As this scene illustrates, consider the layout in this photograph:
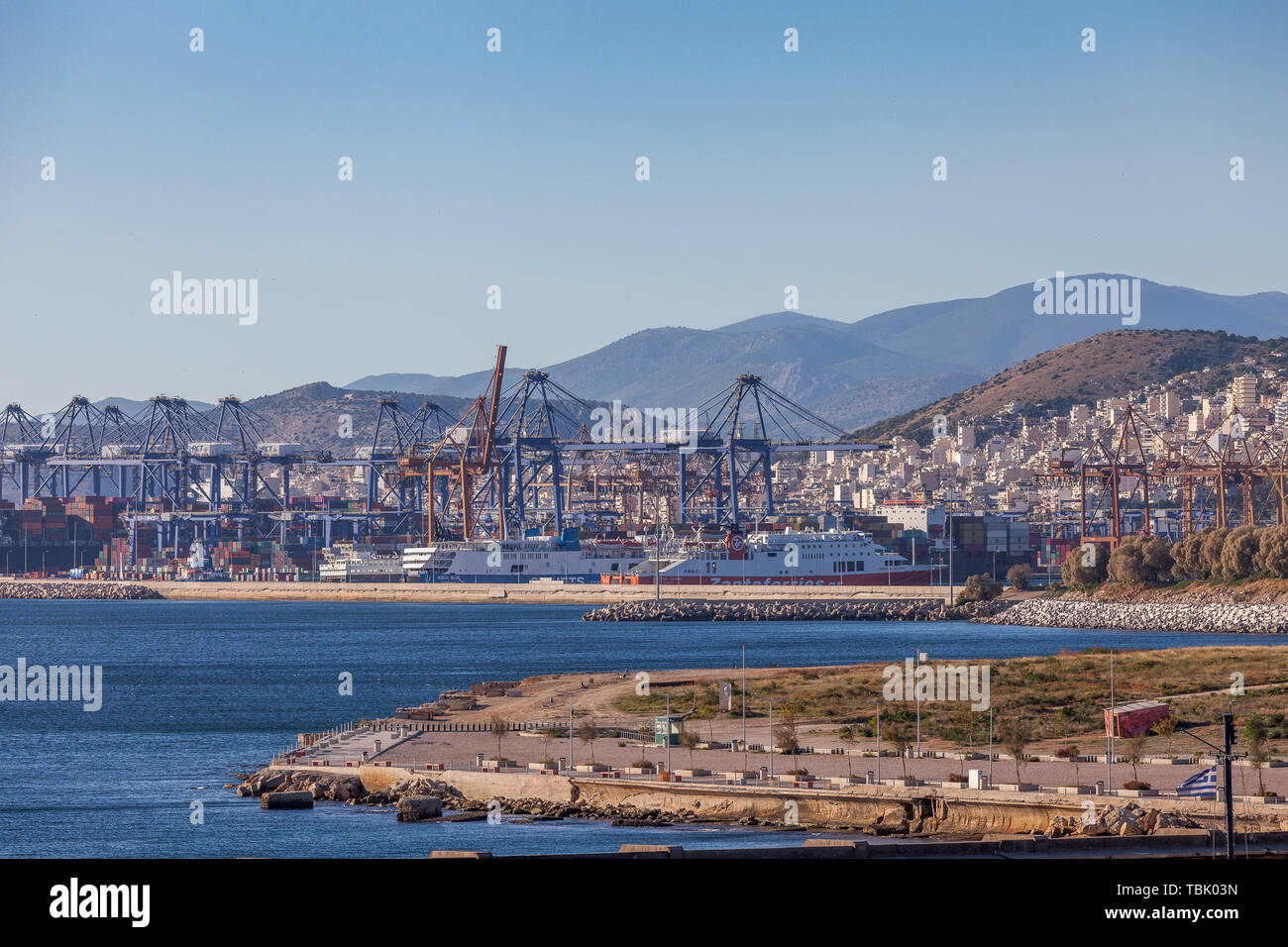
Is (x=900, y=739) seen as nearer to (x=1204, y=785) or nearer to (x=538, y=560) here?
(x=1204, y=785)

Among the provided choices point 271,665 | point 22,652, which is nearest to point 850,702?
point 271,665

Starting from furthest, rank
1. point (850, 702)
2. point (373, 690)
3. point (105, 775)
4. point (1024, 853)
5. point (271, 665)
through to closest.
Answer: point (271, 665), point (373, 690), point (850, 702), point (105, 775), point (1024, 853)

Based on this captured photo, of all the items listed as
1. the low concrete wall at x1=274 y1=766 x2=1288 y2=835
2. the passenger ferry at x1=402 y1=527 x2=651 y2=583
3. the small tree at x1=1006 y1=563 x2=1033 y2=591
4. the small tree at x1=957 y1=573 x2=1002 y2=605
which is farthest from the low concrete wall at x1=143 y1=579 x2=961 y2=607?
the low concrete wall at x1=274 y1=766 x2=1288 y2=835

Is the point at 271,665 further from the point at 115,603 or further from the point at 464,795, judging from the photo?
the point at 115,603

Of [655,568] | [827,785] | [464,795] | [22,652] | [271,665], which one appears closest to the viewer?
[827,785]

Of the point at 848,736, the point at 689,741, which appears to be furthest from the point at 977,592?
the point at 689,741

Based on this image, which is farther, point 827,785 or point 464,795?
point 464,795
